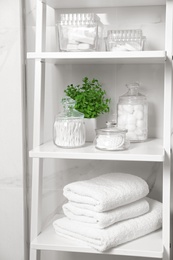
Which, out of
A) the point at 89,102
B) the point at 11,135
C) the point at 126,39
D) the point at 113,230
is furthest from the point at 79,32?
the point at 113,230

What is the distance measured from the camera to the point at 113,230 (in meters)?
1.41

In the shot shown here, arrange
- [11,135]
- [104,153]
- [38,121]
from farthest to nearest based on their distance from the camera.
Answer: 1. [11,135]
2. [38,121]
3. [104,153]

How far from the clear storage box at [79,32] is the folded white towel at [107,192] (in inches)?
17.0

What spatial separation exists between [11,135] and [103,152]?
18.1 inches

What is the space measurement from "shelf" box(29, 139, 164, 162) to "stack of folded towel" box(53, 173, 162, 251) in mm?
121

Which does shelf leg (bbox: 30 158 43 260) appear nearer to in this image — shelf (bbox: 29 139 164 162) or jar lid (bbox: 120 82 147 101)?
shelf (bbox: 29 139 164 162)

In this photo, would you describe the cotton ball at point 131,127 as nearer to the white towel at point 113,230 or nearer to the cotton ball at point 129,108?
the cotton ball at point 129,108

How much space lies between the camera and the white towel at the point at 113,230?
139 cm

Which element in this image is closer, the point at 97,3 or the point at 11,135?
the point at 97,3

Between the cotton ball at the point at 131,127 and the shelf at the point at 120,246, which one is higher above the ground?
the cotton ball at the point at 131,127

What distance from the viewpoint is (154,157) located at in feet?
4.38

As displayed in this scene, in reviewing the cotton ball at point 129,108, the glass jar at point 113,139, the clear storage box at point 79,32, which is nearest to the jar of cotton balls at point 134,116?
the cotton ball at point 129,108

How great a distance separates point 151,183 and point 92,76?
45cm

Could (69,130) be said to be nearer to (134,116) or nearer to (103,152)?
(103,152)
